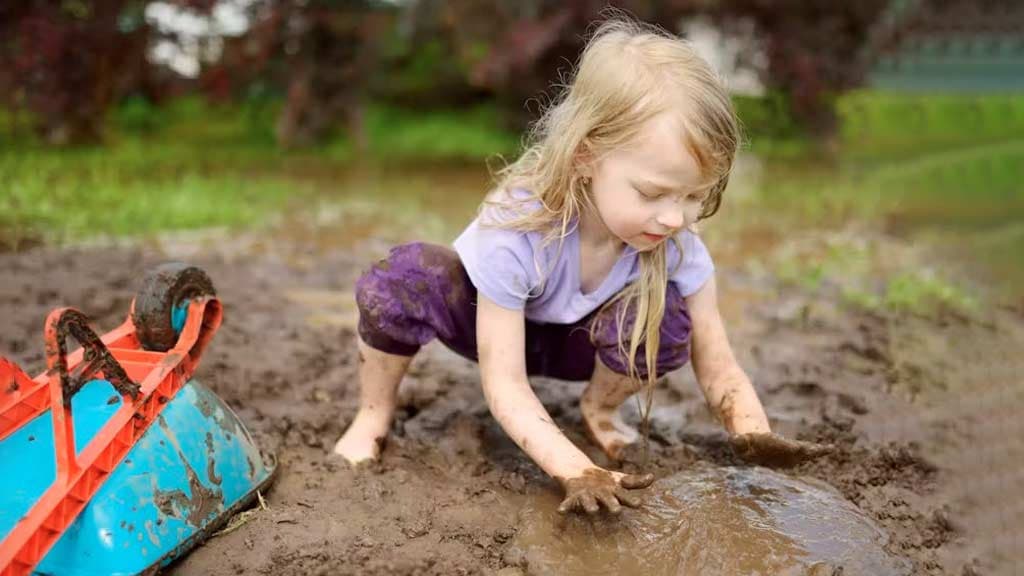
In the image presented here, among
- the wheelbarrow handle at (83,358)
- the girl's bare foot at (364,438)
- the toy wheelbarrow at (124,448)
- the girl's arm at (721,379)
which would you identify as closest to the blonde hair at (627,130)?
the girl's arm at (721,379)

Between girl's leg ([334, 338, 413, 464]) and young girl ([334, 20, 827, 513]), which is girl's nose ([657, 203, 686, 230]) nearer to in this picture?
young girl ([334, 20, 827, 513])

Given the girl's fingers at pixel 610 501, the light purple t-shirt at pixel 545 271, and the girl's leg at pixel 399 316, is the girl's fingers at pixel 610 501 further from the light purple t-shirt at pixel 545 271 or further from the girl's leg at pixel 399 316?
the girl's leg at pixel 399 316

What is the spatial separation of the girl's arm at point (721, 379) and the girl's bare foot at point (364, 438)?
753 millimetres

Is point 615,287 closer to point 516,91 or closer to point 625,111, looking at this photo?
point 625,111

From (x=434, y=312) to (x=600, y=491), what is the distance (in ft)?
2.16

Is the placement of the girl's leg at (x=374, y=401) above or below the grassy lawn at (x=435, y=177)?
above

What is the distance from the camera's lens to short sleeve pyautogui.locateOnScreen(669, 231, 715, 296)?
214cm

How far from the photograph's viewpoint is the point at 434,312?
2.15 metres

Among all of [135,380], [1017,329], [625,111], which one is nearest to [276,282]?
[135,380]

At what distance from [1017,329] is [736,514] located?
2172 mm

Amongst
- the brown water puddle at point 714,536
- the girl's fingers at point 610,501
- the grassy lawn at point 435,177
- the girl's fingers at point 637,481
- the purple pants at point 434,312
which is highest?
→ the purple pants at point 434,312

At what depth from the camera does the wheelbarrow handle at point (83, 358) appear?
1513mm

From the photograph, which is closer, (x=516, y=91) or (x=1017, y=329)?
(x=1017, y=329)

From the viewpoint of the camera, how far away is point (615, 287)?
6.92 feet
